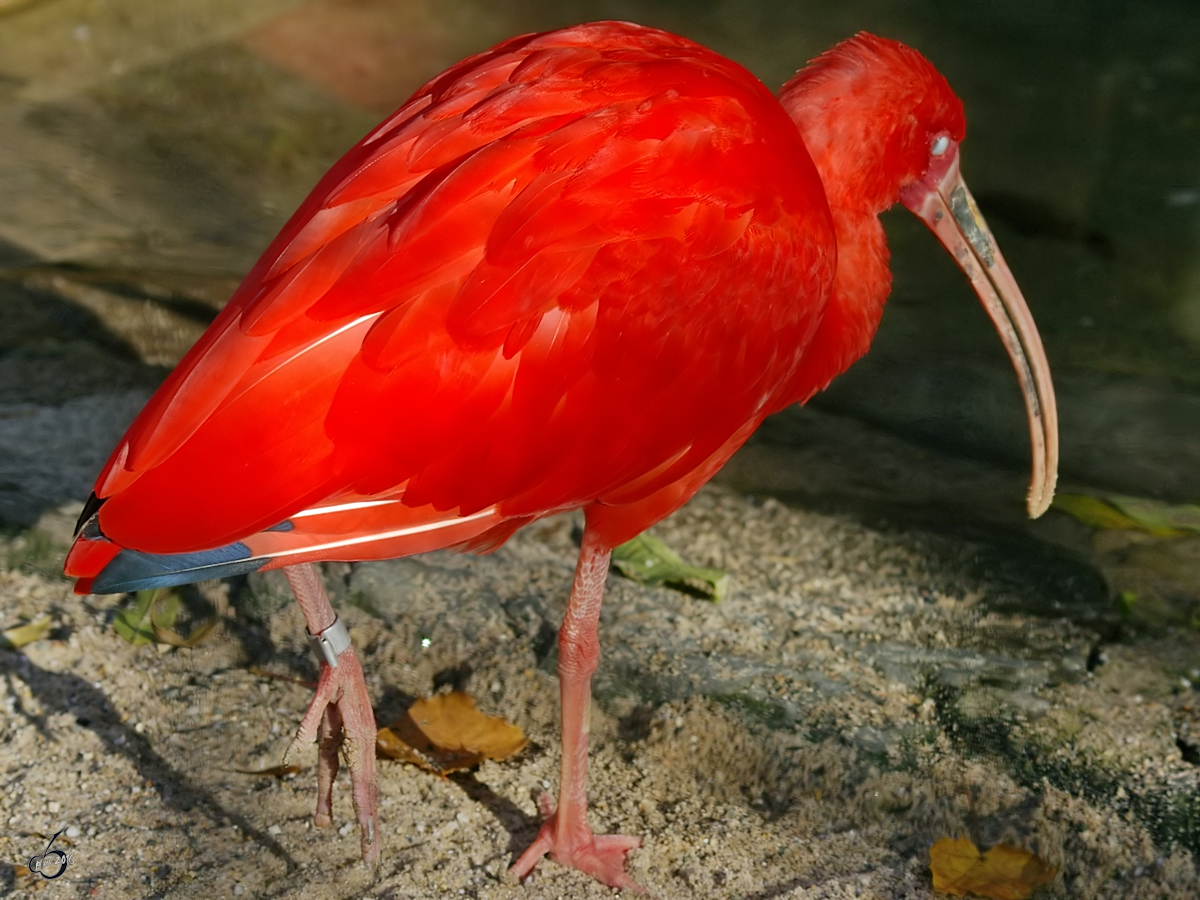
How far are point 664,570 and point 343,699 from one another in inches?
47.9

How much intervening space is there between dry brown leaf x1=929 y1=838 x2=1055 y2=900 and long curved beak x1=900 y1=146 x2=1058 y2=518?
733mm

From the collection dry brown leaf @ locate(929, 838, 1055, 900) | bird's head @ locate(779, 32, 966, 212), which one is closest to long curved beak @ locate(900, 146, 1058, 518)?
bird's head @ locate(779, 32, 966, 212)

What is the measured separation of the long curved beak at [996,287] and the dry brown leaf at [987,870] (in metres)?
0.73

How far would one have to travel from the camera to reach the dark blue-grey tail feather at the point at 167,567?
78.1 inches

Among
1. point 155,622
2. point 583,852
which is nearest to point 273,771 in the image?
point 155,622

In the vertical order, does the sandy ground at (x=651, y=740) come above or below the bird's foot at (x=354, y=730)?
below

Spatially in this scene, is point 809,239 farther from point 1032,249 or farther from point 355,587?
point 1032,249

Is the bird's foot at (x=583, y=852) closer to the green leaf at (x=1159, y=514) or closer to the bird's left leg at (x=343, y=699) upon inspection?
the bird's left leg at (x=343, y=699)

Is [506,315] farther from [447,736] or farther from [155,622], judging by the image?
[155,622]

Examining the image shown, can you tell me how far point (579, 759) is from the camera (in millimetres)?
2514

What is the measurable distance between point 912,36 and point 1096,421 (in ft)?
5.52

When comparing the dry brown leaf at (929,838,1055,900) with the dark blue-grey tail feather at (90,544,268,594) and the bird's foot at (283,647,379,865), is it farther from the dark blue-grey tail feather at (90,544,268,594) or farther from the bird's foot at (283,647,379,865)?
the dark blue-grey tail feather at (90,544,268,594)

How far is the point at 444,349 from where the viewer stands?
1975 mm

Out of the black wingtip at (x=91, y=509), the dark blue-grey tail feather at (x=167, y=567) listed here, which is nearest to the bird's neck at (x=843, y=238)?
the dark blue-grey tail feather at (x=167, y=567)
